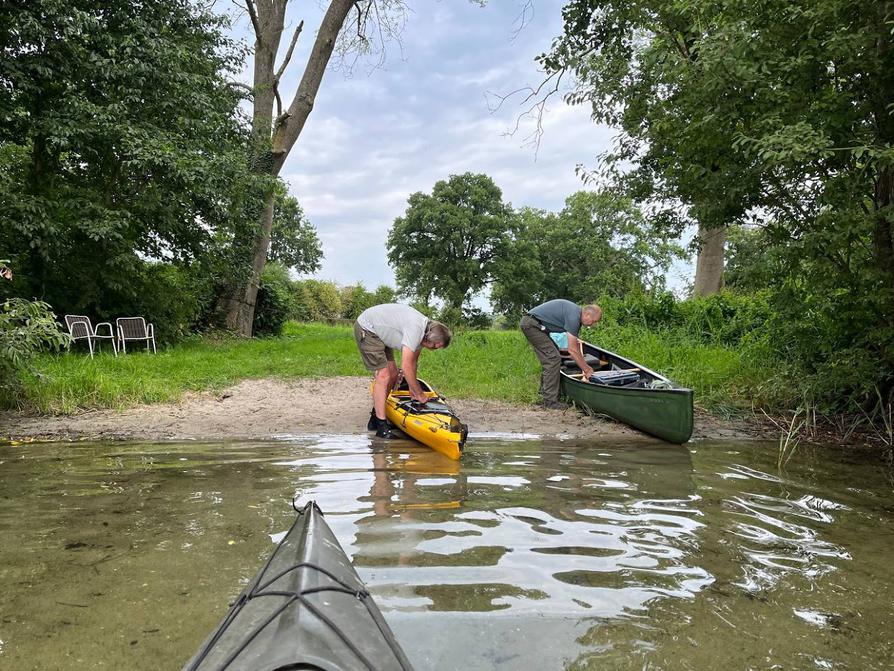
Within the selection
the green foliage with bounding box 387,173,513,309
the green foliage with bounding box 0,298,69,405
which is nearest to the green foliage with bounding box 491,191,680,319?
the green foliage with bounding box 387,173,513,309

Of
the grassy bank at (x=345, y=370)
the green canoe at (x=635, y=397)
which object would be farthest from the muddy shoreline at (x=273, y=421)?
the grassy bank at (x=345, y=370)

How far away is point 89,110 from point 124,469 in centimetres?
917

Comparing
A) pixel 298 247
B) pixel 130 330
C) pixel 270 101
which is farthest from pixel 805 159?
pixel 298 247

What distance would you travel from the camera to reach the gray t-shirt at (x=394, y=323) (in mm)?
6582

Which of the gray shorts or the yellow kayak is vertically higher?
the gray shorts

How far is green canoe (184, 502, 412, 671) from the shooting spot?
174cm

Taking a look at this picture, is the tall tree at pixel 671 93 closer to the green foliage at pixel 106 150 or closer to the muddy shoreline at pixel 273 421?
the muddy shoreline at pixel 273 421

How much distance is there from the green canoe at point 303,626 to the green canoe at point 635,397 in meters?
5.33

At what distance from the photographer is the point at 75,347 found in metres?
12.9

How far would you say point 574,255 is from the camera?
4928 cm

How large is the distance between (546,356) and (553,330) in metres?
0.43

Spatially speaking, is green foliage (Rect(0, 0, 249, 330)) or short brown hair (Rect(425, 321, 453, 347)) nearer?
short brown hair (Rect(425, 321, 453, 347))

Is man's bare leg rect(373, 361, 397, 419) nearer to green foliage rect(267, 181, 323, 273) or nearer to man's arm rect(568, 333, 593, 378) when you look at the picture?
man's arm rect(568, 333, 593, 378)

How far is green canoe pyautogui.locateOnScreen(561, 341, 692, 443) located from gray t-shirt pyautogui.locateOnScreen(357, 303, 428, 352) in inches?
112
